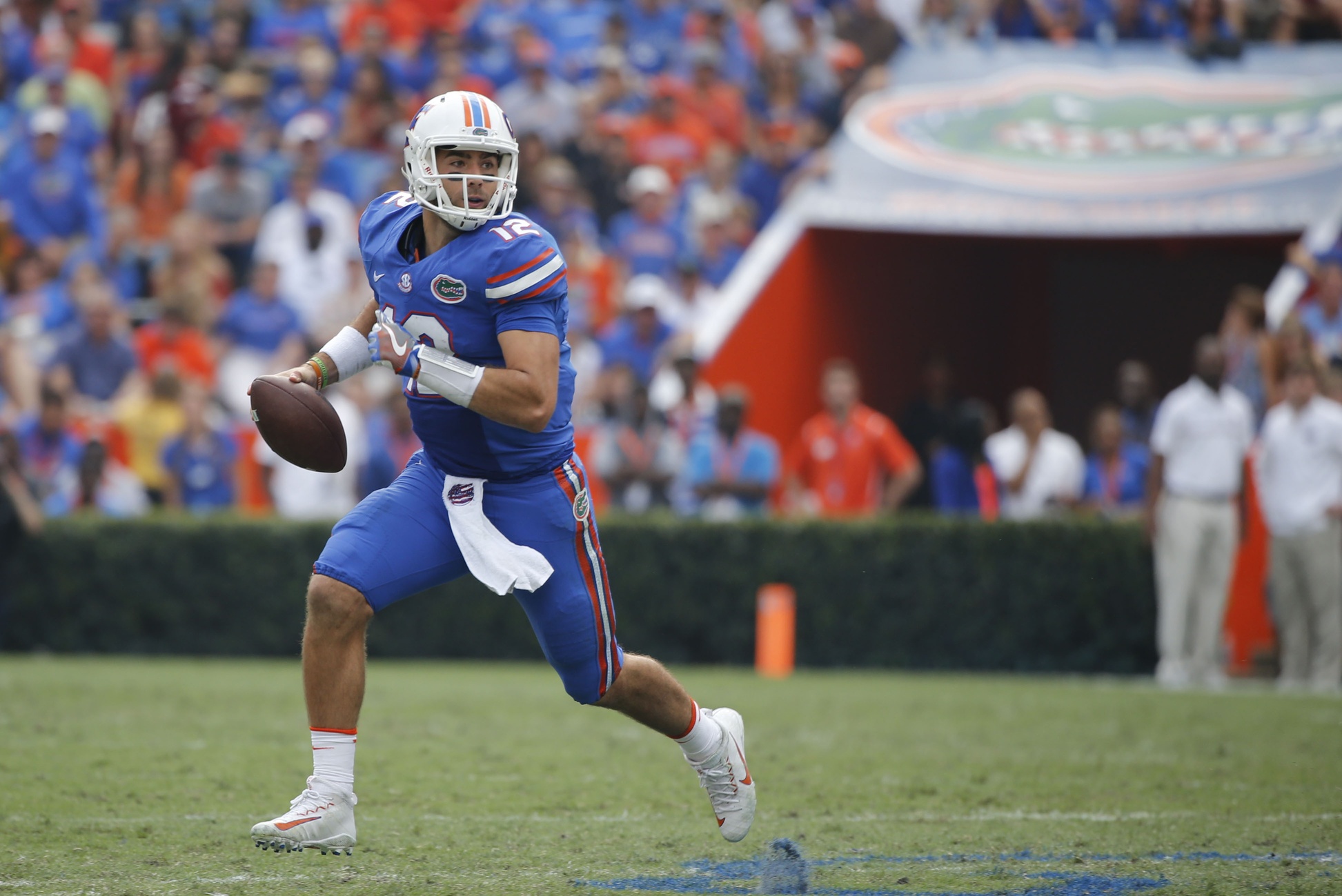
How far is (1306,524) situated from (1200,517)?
0.58 metres

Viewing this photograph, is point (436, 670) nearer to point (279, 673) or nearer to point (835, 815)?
point (279, 673)

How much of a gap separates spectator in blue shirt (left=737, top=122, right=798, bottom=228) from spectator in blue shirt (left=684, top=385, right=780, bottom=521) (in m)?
3.50

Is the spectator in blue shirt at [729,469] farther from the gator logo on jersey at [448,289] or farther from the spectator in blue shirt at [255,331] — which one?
the gator logo on jersey at [448,289]

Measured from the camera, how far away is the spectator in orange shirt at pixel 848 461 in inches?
437

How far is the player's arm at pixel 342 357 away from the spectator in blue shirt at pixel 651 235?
8.62m

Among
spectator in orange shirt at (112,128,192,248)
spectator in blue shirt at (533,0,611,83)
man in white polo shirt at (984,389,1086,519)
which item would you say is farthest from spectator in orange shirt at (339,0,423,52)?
man in white polo shirt at (984,389,1086,519)

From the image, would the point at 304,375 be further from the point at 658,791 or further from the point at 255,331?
the point at 255,331

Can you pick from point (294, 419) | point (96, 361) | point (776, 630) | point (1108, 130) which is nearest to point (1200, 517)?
point (776, 630)

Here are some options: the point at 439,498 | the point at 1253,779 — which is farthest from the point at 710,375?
the point at 439,498

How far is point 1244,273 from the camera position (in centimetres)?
1592

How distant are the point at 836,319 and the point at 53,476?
20.6ft

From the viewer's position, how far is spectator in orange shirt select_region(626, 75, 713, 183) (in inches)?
566

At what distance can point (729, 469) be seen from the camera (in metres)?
11.1

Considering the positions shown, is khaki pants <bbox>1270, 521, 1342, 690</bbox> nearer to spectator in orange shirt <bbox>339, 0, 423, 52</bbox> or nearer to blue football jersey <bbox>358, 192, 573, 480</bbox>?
blue football jersey <bbox>358, 192, 573, 480</bbox>
